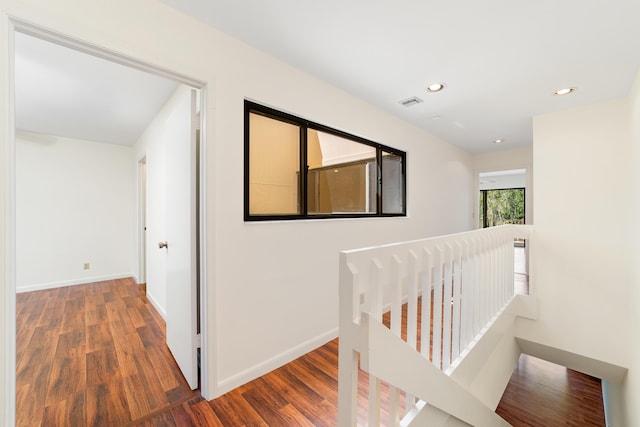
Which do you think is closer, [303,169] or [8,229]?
[8,229]

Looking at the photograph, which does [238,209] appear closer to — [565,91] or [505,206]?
[565,91]

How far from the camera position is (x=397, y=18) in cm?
155

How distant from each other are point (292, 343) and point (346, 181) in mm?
1703

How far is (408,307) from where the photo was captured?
1.15 m

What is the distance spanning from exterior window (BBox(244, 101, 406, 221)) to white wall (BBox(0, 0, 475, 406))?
11 centimetres

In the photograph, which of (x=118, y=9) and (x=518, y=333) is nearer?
(x=118, y=9)

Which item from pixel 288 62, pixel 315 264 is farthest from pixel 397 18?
pixel 315 264

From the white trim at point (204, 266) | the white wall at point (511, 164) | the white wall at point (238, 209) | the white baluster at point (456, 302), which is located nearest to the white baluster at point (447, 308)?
the white baluster at point (456, 302)

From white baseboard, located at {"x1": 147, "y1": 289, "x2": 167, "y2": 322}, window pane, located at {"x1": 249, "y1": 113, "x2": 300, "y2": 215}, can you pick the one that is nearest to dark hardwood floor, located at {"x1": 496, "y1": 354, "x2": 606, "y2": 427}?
window pane, located at {"x1": 249, "y1": 113, "x2": 300, "y2": 215}

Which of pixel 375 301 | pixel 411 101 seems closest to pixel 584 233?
pixel 411 101

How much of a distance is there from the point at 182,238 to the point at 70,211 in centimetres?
381

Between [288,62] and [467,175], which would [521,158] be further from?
[288,62]

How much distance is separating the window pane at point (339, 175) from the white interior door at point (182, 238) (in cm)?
98

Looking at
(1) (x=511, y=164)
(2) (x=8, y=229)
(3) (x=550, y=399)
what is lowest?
(3) (x=550, y=399)
